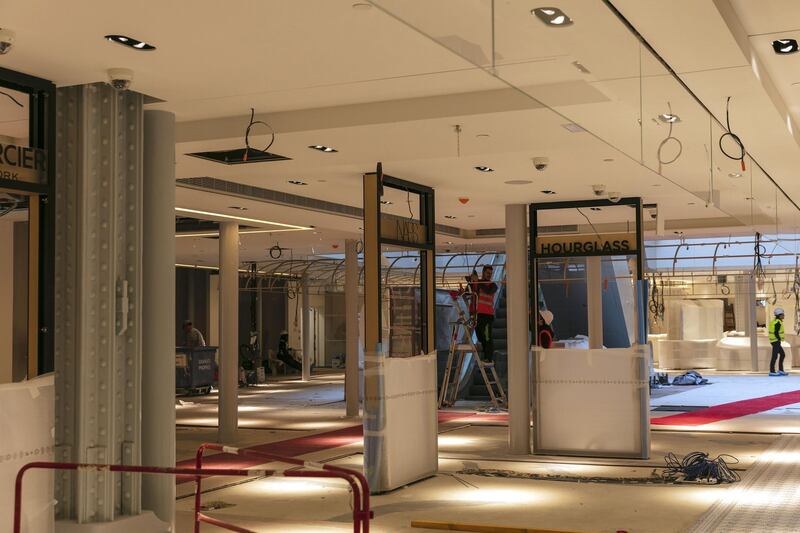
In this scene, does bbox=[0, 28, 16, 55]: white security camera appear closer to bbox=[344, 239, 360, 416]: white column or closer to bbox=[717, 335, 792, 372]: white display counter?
bbox=[344, 239, 360, 416]: white column

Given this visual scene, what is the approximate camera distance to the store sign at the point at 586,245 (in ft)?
37.5

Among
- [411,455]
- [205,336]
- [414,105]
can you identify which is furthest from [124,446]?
[205,336]

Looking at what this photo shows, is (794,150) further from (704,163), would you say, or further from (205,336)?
(205,336)

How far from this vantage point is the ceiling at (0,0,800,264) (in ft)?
14.6

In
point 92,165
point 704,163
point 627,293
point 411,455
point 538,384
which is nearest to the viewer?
point 92,165

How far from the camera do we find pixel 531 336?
11.8 meters

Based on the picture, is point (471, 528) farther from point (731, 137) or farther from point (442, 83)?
point (731, 137)

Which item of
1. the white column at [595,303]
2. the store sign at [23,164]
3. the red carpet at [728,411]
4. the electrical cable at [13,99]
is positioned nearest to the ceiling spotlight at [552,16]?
the store sign at [23,164]

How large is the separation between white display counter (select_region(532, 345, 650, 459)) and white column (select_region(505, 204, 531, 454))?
15 centimetres

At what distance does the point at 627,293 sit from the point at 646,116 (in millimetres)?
17848

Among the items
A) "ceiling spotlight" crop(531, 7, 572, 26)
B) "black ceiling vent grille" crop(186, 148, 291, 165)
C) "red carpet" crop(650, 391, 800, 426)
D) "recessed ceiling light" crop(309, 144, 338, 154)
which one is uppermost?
"black ceiling vent grille" crop(186, 148, 291, 165)

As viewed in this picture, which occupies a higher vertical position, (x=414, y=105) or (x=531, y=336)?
(x=414, y=105)

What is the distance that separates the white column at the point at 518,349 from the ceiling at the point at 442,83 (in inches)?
55.3

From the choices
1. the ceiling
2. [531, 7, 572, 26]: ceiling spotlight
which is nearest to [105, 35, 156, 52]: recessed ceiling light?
the ceiling
